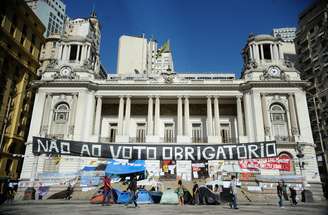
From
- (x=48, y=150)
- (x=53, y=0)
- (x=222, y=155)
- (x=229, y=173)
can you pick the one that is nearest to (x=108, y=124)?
(x=229, y=173)

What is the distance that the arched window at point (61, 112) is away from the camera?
3775cm

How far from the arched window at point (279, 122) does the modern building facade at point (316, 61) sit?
11.5 metres

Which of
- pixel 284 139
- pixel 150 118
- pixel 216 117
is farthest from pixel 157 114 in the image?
pixel 284 139

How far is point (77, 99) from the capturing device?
37.8 meters

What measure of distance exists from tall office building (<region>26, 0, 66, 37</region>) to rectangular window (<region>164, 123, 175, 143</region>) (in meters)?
49.0

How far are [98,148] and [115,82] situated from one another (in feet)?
78.3

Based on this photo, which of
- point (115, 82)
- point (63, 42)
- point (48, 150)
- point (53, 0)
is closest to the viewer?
point (48, 150)

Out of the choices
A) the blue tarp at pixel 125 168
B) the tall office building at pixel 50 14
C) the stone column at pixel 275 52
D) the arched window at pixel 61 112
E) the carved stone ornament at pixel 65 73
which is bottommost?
the blue tarp at pixel 125 168

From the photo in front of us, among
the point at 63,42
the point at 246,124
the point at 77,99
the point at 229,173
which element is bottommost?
the point at 229,173

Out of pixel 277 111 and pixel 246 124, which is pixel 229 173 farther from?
pixel 277 111

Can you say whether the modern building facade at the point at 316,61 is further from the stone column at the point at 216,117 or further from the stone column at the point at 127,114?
the stone column at the point at 127,114

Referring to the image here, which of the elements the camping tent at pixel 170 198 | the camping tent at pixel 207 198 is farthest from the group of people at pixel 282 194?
the camping tent at pixel 170 198

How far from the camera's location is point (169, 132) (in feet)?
135

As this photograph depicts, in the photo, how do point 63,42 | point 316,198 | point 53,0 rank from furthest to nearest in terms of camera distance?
point 53,0 < point 63,42 < point 316,198
